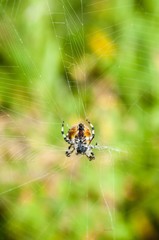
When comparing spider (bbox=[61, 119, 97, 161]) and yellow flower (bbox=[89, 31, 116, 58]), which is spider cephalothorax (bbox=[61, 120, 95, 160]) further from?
yellow flower (bbox=[89, 31, 116, 58])

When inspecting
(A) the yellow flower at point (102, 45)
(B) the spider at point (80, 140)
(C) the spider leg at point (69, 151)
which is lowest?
(C) the spider leg at point (69, 151)

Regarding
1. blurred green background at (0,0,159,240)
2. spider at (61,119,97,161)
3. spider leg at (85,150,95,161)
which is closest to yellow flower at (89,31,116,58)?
blurred green background at (0,0,159,240)

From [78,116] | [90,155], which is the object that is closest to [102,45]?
[78,116]

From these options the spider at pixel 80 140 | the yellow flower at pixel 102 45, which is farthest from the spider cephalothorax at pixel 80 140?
the yellow flower at pixel 102 45

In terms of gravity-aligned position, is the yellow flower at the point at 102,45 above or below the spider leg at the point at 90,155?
above

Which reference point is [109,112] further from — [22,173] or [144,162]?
[22,173]

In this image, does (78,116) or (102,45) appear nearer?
(78,116)

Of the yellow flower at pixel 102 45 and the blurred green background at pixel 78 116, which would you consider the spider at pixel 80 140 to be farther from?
the yellow flower at pixel 102 45

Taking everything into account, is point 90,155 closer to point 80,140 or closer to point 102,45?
point 80,140

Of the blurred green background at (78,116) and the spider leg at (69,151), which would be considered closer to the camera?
the blurred green background at (78,116)
